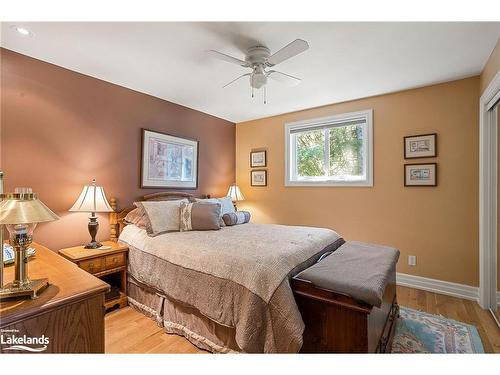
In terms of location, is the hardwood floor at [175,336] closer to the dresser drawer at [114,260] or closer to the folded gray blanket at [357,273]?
the dresser drawer at [114,260]

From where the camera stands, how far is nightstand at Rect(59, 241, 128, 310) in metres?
2.13

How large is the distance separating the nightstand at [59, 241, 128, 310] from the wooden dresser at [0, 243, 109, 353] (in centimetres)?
98

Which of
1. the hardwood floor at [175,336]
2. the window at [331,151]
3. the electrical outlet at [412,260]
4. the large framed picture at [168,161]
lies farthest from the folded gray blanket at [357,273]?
the large framed picture at [168,161]

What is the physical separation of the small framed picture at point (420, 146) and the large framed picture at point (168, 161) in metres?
2.84

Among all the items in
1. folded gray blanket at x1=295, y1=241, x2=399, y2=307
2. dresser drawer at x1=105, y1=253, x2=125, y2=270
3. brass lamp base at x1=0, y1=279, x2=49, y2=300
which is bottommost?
dresser drawer at x1=105, y1=253, x2=125, y2=270

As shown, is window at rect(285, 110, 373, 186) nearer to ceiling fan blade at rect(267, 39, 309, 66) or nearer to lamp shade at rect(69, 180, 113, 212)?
ceiling fan blade at rect(267, 39, 309, 66)

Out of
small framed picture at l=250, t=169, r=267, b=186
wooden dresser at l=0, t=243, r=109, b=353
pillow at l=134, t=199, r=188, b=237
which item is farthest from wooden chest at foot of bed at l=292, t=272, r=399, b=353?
small framed picture at l=250, t=169, r=267, b=186

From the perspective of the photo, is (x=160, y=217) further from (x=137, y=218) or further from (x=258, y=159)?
(x=258, y=159)

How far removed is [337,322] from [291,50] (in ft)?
5.94

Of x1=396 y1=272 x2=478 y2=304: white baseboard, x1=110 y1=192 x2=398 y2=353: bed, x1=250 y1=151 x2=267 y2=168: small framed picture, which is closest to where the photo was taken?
x1=110 y1=192 x2=398 y2=353: bed

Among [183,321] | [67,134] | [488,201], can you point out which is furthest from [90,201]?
[488,201]

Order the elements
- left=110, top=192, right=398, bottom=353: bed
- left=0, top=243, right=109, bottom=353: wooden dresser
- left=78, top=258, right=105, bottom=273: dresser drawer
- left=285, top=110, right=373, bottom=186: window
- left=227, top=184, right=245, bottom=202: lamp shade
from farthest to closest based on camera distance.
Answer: left=227, top=184, right=245, bottom=202: lamp shade
left=285, top=110, right=373, bottom=186: window
left=78, top=258, right=105, bottom=273: dresser drawer
left=110, top=192, right=398, bottom=353: bed
left=0, top=243, right=109, bottom=353: wooden dresser
